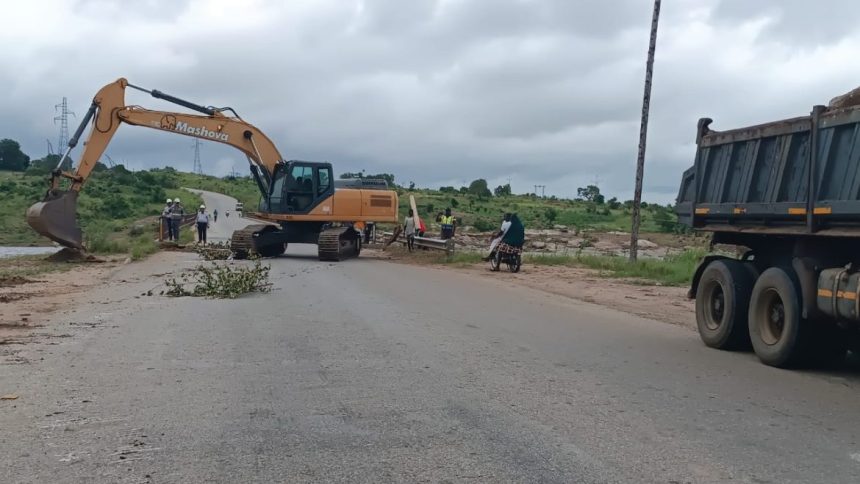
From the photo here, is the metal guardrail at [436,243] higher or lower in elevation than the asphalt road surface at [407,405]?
lower

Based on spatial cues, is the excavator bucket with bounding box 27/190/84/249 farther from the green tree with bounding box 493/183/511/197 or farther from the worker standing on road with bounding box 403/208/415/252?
the green tree with bounding box 493/183/511/197

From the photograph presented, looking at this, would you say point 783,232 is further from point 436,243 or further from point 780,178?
point 436,243

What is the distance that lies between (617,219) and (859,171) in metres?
56.1

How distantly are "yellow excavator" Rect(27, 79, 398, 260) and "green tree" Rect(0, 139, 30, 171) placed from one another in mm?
90137

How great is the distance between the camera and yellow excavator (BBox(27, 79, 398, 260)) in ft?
79.7

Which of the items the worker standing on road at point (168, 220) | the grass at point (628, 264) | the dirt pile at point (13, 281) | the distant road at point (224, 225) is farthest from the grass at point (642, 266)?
the distant road at point (224, 225)

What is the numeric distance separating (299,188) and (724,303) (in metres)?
19.0

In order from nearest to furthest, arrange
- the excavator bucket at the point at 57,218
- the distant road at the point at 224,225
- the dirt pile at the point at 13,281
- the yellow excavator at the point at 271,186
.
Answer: the dirt pile at the point at 13,281 < the excavator bucket at the point at 57,218 < the yellow excavator at the point at 271,186 < the distant road at the point at 224,225

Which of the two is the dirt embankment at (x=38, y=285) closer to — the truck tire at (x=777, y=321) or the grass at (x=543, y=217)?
the truck tire at (x=777, y=321)

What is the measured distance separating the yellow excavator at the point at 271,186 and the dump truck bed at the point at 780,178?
16.3 meters

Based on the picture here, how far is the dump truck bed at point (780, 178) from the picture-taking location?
8.02m

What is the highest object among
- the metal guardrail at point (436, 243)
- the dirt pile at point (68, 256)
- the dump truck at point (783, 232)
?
the dump truck at point (783, 232)

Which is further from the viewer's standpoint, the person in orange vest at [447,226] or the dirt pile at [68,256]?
the person in orange vest at [447,226]

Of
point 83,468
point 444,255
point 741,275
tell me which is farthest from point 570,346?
point 444,255
